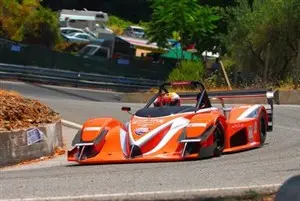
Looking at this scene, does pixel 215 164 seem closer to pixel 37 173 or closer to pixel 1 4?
pixel 37 173

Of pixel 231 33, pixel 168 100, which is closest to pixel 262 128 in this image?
pixel 168 100

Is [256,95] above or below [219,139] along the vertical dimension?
above

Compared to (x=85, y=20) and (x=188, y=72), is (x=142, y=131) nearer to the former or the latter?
(x=188, y=72)

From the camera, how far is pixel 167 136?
11969 millimetres

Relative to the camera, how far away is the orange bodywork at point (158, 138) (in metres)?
11.7

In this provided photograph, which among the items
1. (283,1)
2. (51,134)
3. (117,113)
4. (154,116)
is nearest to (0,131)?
(51,134)

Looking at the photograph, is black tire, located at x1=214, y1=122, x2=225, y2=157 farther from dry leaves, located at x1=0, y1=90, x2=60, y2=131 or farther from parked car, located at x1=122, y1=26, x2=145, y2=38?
parked car, located at x1=122, y1=26, x2=145, y2=38

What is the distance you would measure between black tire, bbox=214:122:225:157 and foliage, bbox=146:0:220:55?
24457 millimetres

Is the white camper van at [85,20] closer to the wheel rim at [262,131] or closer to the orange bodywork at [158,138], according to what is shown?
the wheel rim at [262,131]

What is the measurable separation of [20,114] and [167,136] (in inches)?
157

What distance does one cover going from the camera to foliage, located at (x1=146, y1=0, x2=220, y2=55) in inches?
1443

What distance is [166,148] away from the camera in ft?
38.8

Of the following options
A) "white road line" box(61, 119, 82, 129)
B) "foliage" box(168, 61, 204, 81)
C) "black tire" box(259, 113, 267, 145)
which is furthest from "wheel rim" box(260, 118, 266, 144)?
"foliage" box(168, 61, 204, 81)

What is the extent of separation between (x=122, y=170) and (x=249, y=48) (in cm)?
2032
